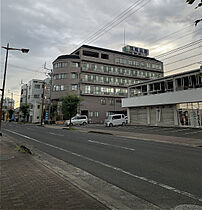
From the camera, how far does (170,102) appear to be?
85.7 ft

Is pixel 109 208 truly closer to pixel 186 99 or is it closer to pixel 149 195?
pixel 149 195

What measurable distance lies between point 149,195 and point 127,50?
62662 millimetres

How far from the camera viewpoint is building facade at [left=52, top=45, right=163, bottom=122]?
50.7 metres

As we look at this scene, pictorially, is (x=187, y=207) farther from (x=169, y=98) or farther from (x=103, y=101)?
(x=103, y=101)

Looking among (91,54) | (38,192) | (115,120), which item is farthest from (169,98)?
(91,54)

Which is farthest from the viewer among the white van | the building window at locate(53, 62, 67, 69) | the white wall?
the building window at locate(53, 62, 67, 69)

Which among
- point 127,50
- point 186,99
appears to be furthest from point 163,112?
point 127,50

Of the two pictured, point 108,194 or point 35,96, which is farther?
point 35,96

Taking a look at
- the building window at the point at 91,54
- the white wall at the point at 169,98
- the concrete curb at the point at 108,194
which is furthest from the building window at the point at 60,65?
the concrete curb at the point at 108,194

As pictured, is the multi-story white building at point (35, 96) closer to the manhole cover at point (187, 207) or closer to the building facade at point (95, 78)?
the building facade at point (95, 78)

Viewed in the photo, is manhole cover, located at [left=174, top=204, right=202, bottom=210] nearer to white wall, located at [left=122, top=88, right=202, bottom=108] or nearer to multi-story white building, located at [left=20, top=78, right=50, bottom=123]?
white wall, located at [left=122, top=88, right=202, bottom=108]

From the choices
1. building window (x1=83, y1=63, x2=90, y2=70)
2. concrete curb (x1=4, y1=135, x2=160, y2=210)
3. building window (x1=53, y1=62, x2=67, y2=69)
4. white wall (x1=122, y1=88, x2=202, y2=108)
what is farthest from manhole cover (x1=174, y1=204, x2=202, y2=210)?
building window (x1=53, y1=62, x2=67, y2=69)

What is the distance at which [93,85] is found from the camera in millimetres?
52219

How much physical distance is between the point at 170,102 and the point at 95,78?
29885mm
